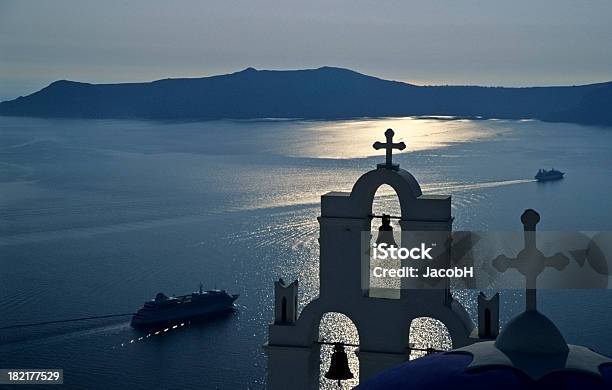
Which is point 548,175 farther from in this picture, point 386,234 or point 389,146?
point 389,146

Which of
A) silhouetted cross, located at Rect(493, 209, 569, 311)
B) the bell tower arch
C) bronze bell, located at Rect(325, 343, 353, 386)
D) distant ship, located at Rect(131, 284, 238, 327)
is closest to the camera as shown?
silhouetted cross, located at Rect(493, 209, 569, 311)

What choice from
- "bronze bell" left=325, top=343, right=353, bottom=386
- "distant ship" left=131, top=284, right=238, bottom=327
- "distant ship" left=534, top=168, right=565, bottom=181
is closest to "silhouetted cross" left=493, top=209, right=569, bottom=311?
"bronze bell" left=325, top=343, right=353, bottom=386

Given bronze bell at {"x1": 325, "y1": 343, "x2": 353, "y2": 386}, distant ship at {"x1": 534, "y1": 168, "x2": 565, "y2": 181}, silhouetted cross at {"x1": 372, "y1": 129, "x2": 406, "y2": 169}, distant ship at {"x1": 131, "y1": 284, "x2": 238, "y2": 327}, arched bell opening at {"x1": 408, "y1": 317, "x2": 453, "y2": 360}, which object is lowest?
arched bell opening at {"x1": 408, "y1": 317, "x2": 453, "y2": 360}

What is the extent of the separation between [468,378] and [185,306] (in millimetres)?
19645

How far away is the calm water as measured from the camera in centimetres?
1956

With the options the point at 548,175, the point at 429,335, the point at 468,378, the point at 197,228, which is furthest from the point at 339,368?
the point at 548,175

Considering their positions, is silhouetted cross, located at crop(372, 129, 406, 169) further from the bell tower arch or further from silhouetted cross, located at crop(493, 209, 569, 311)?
silhouetted cross, located at crop(493, 209, 569, 311)

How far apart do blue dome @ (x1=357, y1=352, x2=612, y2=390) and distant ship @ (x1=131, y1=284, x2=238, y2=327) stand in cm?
1857

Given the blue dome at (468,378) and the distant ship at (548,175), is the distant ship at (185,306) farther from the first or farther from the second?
the distant ship at (548,175)

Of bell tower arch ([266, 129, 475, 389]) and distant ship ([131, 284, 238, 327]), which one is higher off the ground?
bell tower arch ([266, 129, 475, 389])

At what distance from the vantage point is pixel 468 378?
303 cm

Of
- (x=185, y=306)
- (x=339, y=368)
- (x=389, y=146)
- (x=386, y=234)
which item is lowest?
(x=185, y=306)

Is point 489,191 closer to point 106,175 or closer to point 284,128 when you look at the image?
point 106,175

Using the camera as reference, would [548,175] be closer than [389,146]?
No
